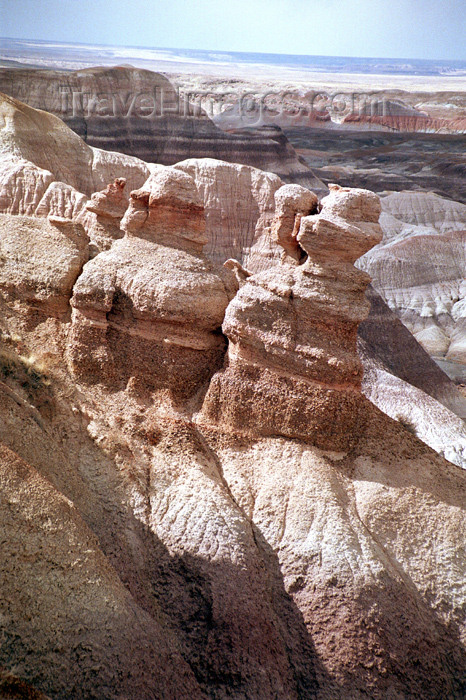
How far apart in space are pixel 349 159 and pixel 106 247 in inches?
1374

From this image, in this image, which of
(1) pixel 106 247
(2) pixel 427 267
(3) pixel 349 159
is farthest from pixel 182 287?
(3) pixel 349 159

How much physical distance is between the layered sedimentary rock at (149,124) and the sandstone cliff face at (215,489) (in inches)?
736

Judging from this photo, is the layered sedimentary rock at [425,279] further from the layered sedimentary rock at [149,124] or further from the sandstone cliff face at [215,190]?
the sandstone cliff face at [215,190]

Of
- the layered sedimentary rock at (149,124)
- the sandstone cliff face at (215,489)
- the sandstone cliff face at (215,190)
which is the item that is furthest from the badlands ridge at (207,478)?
the layered sedimentary rock at (149,124)

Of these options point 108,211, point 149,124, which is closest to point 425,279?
point 149,124

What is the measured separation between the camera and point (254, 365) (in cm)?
636

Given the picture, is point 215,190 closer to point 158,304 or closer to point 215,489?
point 158,304

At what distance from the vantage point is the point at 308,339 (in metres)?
6.21

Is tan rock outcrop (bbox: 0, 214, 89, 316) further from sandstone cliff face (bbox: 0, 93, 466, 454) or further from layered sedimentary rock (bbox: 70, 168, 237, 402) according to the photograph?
sandstone cliff face (bbox: 0, 93, 466, 454)

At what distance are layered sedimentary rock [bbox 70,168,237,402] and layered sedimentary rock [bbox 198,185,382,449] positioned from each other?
0.37 m

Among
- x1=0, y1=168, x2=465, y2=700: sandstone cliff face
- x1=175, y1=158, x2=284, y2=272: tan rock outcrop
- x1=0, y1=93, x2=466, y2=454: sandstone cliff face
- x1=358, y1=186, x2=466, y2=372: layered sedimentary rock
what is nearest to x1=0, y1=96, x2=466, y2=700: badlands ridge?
x1=0, y1=168, x2=465, y2=700: sandstone cliff face

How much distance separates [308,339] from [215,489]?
158 centimetres

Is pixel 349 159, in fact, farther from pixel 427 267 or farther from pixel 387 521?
pixel 387 521

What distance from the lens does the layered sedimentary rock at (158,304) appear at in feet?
21.8
